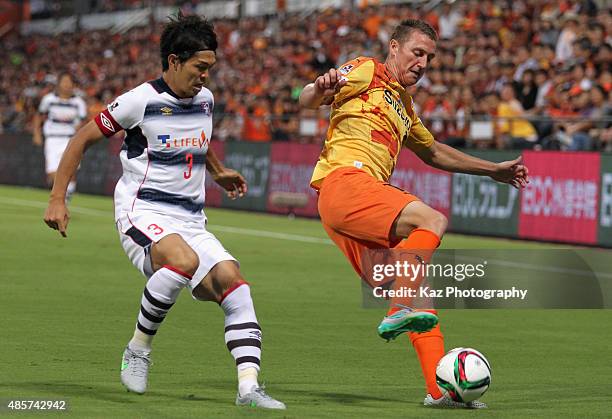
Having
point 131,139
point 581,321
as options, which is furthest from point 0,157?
point 131,139

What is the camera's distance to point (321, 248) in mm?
19656

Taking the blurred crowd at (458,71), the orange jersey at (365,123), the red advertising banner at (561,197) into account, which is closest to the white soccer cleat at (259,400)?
the orange jersey at (365,123)

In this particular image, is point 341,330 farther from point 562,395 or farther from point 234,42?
point 234,42

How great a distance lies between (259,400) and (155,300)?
2.98 ft

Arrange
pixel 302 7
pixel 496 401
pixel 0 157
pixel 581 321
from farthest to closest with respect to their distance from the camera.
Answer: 1. pixel 302 7
2. pixel 0 157
3. pixel 581 321
4. pixel 496 401

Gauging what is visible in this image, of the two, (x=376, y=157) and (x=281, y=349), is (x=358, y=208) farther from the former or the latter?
(x=281, y=349)

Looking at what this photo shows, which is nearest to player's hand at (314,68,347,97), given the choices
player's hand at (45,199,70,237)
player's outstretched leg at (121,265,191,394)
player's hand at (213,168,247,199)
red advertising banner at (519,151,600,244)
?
player's hand at (213,168,247,199)

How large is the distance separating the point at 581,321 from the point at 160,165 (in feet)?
18.7

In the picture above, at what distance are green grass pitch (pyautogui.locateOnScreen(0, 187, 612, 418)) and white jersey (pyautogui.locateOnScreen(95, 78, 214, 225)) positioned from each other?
42.6 inches

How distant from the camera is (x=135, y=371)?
7.96m

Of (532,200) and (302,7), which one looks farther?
(302,7)

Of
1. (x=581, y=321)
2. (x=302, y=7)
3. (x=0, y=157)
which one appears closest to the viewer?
(x=581, y=321)

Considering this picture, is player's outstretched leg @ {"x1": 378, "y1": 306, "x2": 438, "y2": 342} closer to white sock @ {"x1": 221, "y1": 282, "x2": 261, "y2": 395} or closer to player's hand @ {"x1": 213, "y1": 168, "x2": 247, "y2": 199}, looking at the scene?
white sock @ {"x1": 221, "y1": 282, "x2": 261, "y2": 395}

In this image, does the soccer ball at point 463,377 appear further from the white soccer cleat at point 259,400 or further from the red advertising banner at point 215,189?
the red advertising banner at point 215,189
